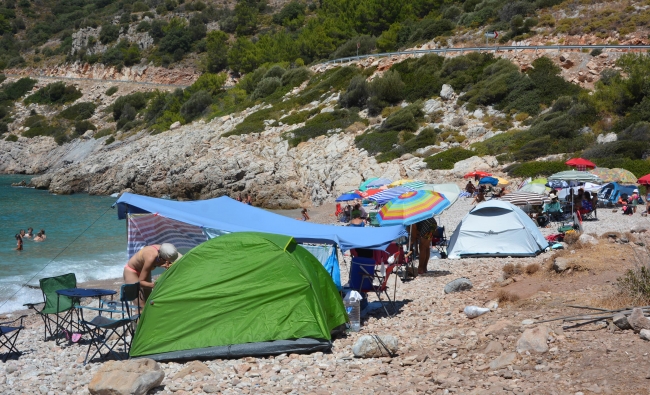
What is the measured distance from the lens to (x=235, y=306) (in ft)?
27.5

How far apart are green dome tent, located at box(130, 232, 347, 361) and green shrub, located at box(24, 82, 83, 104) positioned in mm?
74083

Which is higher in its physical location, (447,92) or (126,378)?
(126,378)

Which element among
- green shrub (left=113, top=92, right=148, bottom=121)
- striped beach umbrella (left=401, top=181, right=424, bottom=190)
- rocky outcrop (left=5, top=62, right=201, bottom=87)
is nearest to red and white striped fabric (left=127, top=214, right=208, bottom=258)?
striped beach umbrella (left=401, top=181, right=424, bottom=190)

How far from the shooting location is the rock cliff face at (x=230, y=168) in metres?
35.8

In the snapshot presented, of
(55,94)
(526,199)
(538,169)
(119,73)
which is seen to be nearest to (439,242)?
(526,199)

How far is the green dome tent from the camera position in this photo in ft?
26.7

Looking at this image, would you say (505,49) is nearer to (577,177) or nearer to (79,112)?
(577,177)

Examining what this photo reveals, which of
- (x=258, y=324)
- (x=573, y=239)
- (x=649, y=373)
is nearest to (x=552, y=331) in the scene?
(x=649, y=373)

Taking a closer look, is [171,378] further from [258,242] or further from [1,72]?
[1,72]

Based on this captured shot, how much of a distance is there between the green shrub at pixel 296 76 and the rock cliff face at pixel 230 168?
21.3ft

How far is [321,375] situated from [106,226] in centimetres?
2414

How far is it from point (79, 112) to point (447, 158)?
51.9m

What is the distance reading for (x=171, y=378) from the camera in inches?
291

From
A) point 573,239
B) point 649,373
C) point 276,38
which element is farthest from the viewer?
point 276,38
